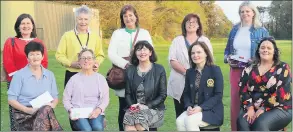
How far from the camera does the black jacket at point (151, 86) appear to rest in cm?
441

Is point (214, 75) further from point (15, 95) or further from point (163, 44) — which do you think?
point (163, 44)

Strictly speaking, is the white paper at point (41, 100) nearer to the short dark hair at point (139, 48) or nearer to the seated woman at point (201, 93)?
the short dark hair at point (139, 48)

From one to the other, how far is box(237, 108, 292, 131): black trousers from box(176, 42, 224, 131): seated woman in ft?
0.82

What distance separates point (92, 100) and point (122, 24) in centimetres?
93

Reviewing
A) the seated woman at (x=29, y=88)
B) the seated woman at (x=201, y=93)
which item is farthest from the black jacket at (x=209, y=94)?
the seated woman at (x=29, y=88)

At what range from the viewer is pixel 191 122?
412 centimetres

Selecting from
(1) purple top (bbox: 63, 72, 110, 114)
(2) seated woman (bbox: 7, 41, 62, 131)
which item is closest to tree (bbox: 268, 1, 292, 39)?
(1) purple top (bbox: 63, 72, 110, 114)

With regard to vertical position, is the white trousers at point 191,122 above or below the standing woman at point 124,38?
below

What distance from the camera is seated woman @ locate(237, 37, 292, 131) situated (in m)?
4.09

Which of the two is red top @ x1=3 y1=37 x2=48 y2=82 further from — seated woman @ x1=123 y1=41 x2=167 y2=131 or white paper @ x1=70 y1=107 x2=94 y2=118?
seated woman @ x1=123 y1=41 x2=167 y2=131

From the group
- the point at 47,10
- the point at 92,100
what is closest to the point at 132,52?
the point at 92,100

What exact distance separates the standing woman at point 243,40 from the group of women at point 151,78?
10mm

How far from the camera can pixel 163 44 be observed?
1004 cm

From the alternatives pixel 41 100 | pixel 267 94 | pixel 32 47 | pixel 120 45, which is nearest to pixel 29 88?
pixel 41 100
